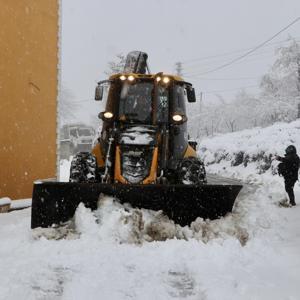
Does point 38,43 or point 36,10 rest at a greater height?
point 36,10

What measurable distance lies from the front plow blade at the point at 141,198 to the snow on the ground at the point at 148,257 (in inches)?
4.6

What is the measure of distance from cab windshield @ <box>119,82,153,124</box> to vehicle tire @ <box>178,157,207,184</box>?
3.67 ft

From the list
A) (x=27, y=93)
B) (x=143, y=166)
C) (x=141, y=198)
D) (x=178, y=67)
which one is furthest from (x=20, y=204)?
(x=178, y=67)

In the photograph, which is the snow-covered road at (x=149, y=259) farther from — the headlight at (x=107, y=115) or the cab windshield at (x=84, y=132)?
the cab windshield at (x=84, y=132)

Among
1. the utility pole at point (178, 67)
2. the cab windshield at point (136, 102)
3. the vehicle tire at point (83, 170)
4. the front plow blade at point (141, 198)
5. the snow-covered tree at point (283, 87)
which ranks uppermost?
the utility pole at point (178, 67)

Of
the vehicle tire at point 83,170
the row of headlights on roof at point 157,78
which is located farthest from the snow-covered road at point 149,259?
the row of headlights on roof at point 157,78

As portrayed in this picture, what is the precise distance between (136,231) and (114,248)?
46 cm

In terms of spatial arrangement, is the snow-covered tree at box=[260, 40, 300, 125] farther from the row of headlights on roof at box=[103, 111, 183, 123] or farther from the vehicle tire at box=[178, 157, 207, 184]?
the vehicle tire at box=[178, 157, 207, 184]

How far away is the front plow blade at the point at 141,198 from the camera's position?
624cm

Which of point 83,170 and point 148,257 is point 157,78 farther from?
point 148,257

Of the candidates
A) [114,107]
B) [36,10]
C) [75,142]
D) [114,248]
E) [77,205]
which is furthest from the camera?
[75,142]

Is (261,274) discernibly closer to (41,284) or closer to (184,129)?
(41,284)

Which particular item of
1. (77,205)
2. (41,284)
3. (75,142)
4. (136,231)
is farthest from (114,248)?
(75,142)

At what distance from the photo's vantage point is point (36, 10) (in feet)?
36.4
